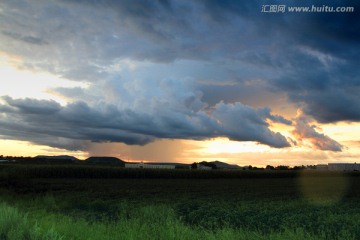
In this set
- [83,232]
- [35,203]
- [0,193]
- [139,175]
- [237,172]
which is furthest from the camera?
[237,172]

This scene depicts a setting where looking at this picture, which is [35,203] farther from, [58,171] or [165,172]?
[165,172]

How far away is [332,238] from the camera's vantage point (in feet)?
48.3

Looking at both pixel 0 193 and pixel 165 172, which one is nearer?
pixel 0 193

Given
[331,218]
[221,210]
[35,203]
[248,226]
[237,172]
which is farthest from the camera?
[237,172]

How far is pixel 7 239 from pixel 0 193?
77.7 ft

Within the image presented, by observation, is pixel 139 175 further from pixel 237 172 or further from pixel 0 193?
pixel 0 193

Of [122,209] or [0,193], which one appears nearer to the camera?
[122,209]

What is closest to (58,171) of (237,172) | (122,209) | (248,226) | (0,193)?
(0,193)

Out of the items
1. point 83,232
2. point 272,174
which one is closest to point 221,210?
point 83,232

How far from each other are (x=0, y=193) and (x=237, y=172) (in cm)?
5692

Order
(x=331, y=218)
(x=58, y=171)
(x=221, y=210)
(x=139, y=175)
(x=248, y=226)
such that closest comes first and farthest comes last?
(x=248, y=226) < (x=331, y=218) < (x=221, y=210) < (x=58, y=171) < (x=139, y=175)

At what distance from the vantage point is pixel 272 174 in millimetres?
86500

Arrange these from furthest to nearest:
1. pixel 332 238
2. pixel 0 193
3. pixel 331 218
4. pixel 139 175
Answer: pixel 139 175 → pixel 0 193 → pixel 331 218 → pixel 332 238

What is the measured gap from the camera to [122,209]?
74.8ft
